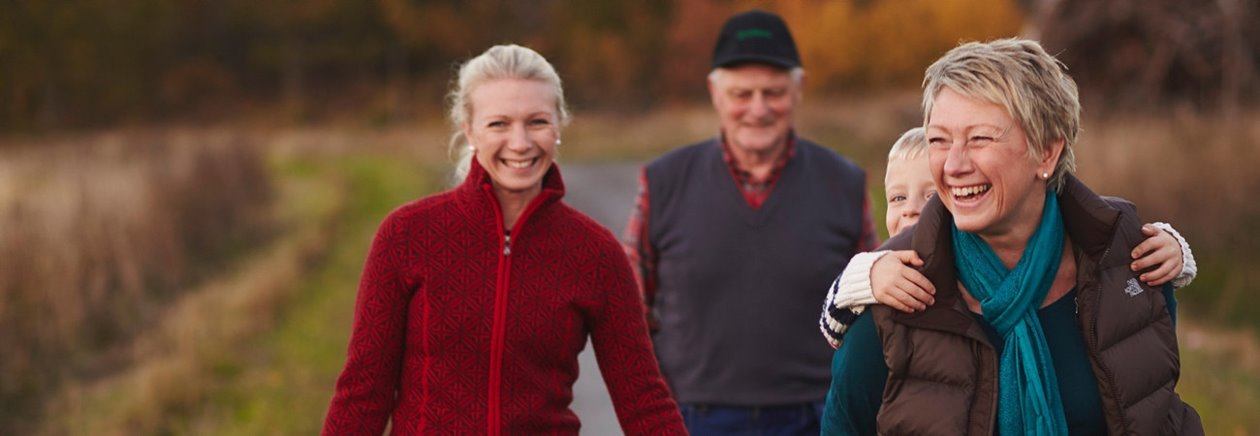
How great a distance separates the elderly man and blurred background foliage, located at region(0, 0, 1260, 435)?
0.53 m

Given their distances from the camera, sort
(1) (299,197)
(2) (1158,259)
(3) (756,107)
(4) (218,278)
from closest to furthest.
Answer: (2) (1158,259)
(3) (756,107)
(4) (218,278)
(1) (299,197)

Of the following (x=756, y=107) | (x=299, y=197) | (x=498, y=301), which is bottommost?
(x=299, y=197)

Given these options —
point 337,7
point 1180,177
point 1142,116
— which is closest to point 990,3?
point 1142,116

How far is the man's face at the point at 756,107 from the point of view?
4684 millimetres

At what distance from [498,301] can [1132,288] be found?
150 cm

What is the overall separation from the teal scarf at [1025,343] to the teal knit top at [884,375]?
0.04m

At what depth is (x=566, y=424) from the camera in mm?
3625

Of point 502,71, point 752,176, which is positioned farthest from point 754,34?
point 502,71

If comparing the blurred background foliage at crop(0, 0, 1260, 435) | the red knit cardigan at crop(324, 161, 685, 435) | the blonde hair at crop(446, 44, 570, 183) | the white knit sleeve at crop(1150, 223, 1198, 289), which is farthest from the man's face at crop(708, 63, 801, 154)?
the white knit sleeve at crop(1150, 223, 1198, 289)

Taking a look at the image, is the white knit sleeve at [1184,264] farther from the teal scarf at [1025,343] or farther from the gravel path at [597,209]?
the gravel path at [597,209]

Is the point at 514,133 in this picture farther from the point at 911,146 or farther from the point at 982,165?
the point at 982,165

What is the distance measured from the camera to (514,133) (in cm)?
363

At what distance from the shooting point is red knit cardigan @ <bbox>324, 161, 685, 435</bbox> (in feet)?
11.5

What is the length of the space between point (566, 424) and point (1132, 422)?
146 centimetres
